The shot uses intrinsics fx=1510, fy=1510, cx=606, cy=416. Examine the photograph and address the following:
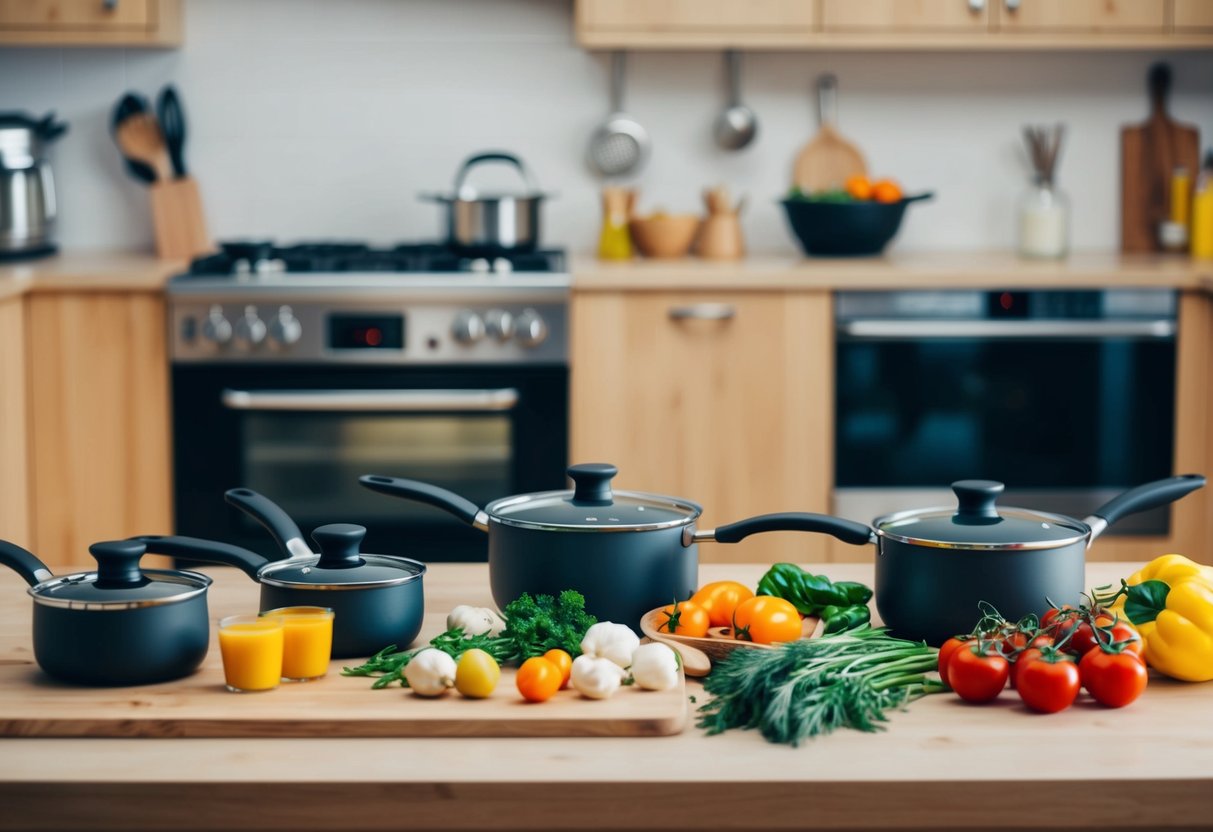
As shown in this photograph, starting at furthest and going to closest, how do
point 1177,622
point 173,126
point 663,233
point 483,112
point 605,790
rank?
point 483,112 < point 173,126 < point 663,233 < point 1177,622 < point 605,790

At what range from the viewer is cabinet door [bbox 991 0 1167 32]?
12.0ft

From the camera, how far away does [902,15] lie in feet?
12.0

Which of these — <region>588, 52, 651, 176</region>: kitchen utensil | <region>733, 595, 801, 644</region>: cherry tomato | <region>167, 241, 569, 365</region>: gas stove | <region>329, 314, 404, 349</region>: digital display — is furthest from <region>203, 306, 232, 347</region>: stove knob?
<region>733, 595, 801, 644</region>: cherry tomato

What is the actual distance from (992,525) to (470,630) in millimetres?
458

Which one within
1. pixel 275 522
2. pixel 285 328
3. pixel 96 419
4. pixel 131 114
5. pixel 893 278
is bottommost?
pixel 96 419

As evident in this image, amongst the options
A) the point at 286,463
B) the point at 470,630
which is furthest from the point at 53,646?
the point at 286,463

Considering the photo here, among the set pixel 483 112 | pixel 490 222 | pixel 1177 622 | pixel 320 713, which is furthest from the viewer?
pixel 483 112

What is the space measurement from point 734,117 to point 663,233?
43 centimetres

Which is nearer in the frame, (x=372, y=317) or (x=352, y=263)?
(x=372, y=317)

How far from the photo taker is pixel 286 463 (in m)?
3.45

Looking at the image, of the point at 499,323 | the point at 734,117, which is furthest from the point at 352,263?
the point at 734,117

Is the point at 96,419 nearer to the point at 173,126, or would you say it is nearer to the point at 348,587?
the point at 173,126

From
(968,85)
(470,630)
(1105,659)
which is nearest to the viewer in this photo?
(1105,659)

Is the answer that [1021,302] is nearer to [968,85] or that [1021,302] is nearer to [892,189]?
[892,189]
